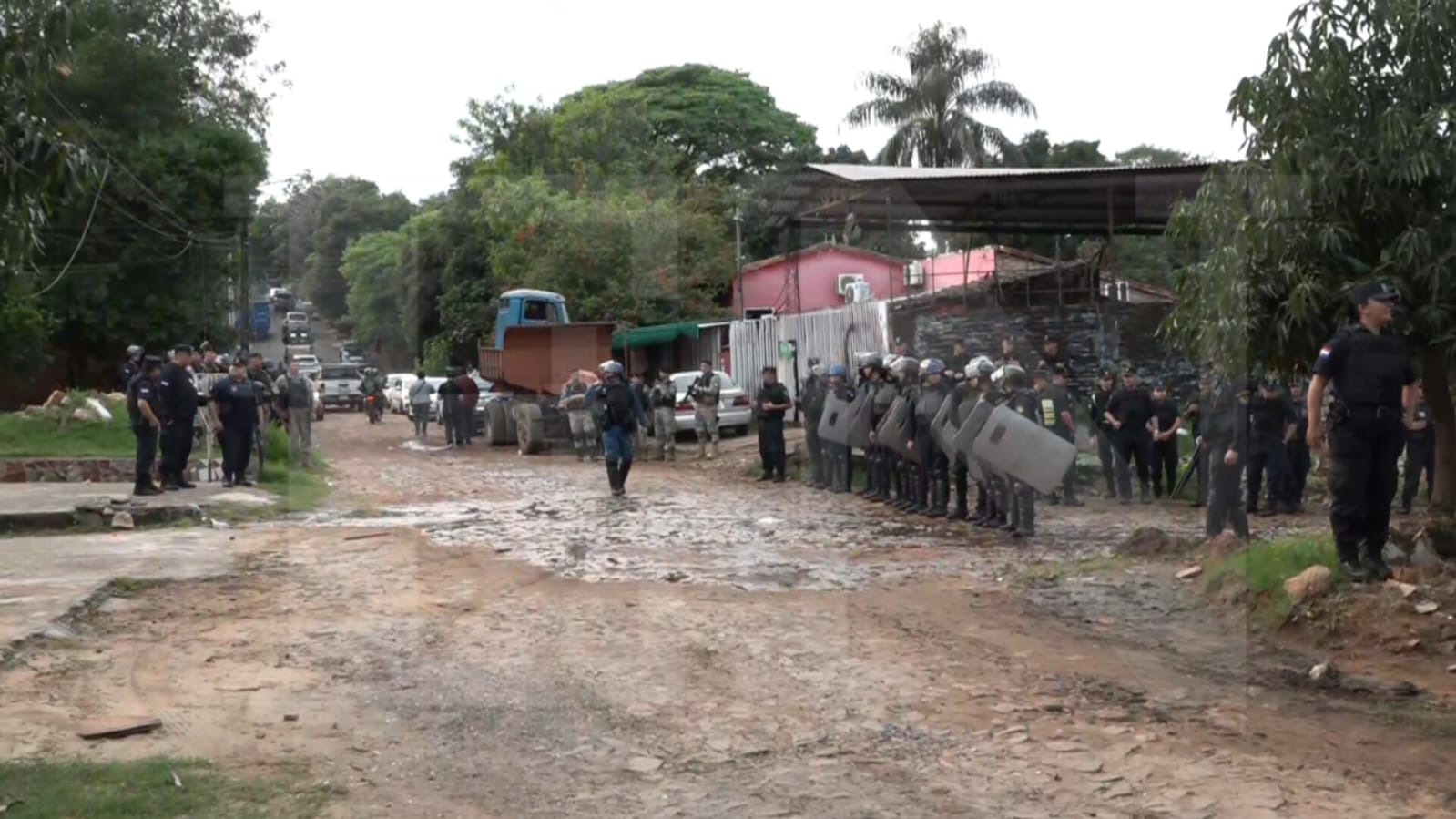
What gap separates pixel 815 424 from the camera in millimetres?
20391

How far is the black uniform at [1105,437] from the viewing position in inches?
686

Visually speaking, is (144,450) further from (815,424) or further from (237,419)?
(815,424)

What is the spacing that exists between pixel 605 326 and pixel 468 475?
26.6 ft

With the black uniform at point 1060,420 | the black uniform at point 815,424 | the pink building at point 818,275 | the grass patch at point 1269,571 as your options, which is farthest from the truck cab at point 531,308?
the grass patch at point 1269,571

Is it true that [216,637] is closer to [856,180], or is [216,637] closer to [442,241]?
[856,180]

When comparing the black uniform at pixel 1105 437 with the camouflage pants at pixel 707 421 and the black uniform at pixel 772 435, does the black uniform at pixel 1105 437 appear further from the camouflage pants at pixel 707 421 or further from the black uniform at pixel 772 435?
the camouflage pants at pixel 707 421

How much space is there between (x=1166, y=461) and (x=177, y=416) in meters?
11.6

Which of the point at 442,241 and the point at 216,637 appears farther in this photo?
the point at 442,241

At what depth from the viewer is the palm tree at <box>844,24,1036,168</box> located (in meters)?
38.3

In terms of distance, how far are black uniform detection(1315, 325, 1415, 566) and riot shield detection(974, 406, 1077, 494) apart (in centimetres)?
499

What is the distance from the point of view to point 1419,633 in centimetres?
807

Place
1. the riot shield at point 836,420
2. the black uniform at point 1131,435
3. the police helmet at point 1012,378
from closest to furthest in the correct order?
the police helmet at point 1012,378, the black uniform at point 1131,435, the riot shield at point 836,420

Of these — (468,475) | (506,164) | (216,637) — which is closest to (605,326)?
(468,475)

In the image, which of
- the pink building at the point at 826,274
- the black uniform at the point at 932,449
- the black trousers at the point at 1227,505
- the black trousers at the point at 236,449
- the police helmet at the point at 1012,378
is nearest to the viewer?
the black trousers at the point at 1227,505
